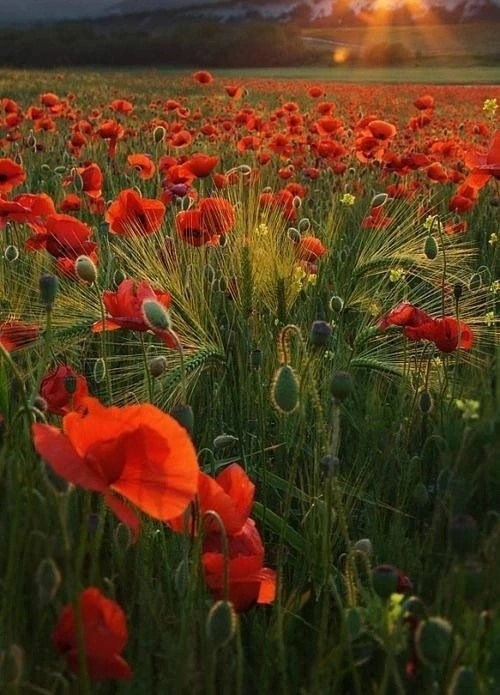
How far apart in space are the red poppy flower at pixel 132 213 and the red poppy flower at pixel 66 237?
7.8 inches

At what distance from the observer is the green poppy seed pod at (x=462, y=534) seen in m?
0.86

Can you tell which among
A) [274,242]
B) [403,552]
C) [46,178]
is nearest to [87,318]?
[274,242]

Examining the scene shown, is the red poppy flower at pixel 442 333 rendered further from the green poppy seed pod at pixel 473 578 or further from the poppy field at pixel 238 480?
the green poppy seed pod at pixel 473 578

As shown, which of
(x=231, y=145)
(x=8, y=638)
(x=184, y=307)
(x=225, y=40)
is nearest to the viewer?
(x=8, y=638)

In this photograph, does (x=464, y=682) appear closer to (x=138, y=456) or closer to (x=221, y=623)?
(x=221, y=623)

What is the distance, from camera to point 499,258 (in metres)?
3.64

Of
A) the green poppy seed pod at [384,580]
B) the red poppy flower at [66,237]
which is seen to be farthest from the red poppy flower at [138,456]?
the red poppy flower at [66,237]

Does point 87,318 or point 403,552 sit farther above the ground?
point 87,318

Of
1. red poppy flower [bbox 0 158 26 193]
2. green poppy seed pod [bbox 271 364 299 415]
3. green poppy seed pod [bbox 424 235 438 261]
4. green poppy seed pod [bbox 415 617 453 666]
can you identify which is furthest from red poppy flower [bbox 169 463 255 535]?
red poppy flower [bbox 0 158 26 193]

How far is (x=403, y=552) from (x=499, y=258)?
7.90 feet

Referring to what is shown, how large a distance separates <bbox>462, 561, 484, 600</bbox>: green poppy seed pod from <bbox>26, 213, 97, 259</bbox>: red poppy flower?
1.37 meters

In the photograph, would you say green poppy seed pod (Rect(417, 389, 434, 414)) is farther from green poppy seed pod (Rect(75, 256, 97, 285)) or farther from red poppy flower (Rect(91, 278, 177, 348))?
green poppy seed pod (Rect(75, 256, 97, 285))

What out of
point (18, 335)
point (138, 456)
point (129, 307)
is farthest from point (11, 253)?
point (138, 456)

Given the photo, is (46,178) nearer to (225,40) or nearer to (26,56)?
(26,56)
